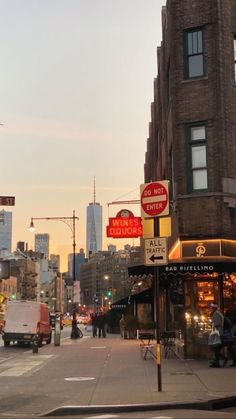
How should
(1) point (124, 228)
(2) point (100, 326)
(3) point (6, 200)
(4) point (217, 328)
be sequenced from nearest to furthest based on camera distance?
(4) point (217, 328) → (3) point (6, 200) → (1) point (124, 228) → (2) point (100, 326)

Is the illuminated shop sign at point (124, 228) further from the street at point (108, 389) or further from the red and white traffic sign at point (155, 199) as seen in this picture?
the red and white traffic sign at point (155, 199)

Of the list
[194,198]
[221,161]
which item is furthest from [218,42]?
[194,198]

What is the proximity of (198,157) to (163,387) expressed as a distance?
9854mm

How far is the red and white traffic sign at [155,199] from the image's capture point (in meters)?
13.4

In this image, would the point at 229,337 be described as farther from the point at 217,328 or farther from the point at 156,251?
the point at 156,251

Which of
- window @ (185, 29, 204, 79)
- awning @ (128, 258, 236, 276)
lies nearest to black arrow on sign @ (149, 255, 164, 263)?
awning @ (128, 258, 236, 276)

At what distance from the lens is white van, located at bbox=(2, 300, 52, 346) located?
33.1 metres

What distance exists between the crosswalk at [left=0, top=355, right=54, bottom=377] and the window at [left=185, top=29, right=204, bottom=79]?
37.1ft

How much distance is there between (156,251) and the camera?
526 inches

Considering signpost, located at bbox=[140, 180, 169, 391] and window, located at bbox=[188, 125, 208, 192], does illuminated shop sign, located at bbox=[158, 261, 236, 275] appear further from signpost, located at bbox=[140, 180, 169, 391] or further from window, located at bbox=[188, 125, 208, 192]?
signpost, located at bbox=[140, 180, 169, 391]

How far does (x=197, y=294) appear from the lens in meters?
20.1

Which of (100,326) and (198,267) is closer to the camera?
(198,267)

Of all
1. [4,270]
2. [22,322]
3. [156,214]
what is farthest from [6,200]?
[22,322]

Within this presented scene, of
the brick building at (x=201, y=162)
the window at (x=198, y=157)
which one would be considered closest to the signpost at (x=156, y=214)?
the brick building at (x=201, y=162)
